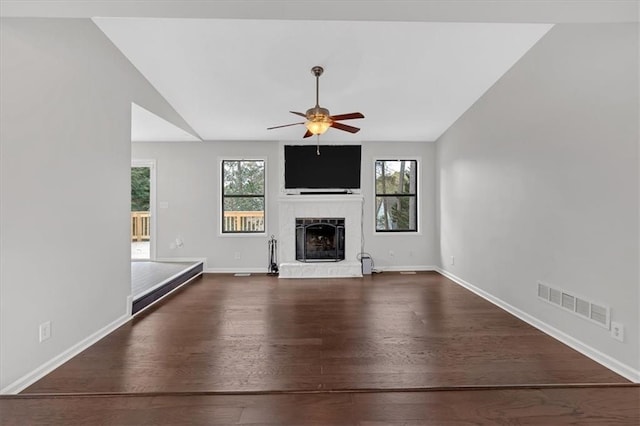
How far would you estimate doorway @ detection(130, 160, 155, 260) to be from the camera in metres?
5.97

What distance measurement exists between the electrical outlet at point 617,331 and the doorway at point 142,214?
6564 mm

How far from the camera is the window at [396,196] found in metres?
6.30

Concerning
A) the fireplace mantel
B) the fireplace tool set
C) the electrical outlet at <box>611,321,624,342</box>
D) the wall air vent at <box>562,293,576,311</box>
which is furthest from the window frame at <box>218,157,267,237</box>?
the electrical outlet at <box>611,321,624,342</box>

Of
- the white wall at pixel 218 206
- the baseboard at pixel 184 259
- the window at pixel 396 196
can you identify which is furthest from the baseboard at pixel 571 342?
the baseboard at pixel 184 259

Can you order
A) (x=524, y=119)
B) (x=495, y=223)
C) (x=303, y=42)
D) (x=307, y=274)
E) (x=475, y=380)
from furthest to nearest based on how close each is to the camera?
1. (x=307, y=274)
2. (x=495, y=223)
3. (x=524, y=119)
4. (x=303, y=42)
5. (x=475, y=380)

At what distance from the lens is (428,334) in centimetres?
308

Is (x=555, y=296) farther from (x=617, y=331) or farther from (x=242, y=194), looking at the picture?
(x=242, y=194)

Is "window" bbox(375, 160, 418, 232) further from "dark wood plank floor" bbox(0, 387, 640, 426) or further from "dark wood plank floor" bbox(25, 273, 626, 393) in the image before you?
"dark wood plank floor" bbox(0, 387, 640, 426)

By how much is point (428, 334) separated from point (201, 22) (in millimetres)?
3768

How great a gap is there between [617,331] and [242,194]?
5.55 m

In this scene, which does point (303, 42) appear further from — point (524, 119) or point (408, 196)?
point (408, 196)

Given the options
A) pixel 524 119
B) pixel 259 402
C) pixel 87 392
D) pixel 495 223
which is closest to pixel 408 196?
pixel 495 223

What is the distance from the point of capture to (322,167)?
6.06 m

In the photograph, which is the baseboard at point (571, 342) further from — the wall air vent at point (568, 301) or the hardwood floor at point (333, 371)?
the wall air vent at point (568, 301)
